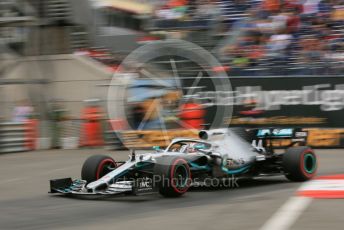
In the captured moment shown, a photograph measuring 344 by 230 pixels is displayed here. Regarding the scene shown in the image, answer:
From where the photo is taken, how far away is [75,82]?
20172 millimetres

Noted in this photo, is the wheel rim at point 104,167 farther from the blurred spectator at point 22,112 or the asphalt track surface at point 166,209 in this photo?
the blurred spectator at point 22,112

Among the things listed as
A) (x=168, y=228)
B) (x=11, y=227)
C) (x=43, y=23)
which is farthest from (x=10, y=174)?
(x=43, y=23)

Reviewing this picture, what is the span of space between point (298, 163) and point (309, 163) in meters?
0.39

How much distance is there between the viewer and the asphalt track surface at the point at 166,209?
6.52m

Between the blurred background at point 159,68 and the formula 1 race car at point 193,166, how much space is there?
574 cm

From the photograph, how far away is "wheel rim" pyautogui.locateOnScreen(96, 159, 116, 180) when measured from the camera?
884 centimetres

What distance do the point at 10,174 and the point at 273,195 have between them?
5.81 metres

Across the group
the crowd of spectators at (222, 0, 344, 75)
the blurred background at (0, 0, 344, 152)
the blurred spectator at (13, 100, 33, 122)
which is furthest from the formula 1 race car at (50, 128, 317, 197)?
the blurred spectator at (13, 100, 33, 122)

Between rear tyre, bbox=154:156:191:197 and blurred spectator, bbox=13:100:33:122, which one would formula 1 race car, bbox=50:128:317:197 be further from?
blurred spectator, bbox=13:100:33:122

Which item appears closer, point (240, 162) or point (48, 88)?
point (240, 162)

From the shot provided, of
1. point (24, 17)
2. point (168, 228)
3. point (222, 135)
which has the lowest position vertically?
point (168, 228)

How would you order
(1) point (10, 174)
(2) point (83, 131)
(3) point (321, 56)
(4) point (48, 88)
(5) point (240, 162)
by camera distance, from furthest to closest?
(4) point (48, 88) < (2) point (83, 131) < (3) point (321, 56) < (1) point (10, 174) < (5) point (240, 162)

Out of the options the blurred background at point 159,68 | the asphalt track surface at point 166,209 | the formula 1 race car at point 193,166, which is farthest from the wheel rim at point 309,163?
the blurred background at point 159,68

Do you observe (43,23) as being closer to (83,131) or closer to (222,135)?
(83,131)
